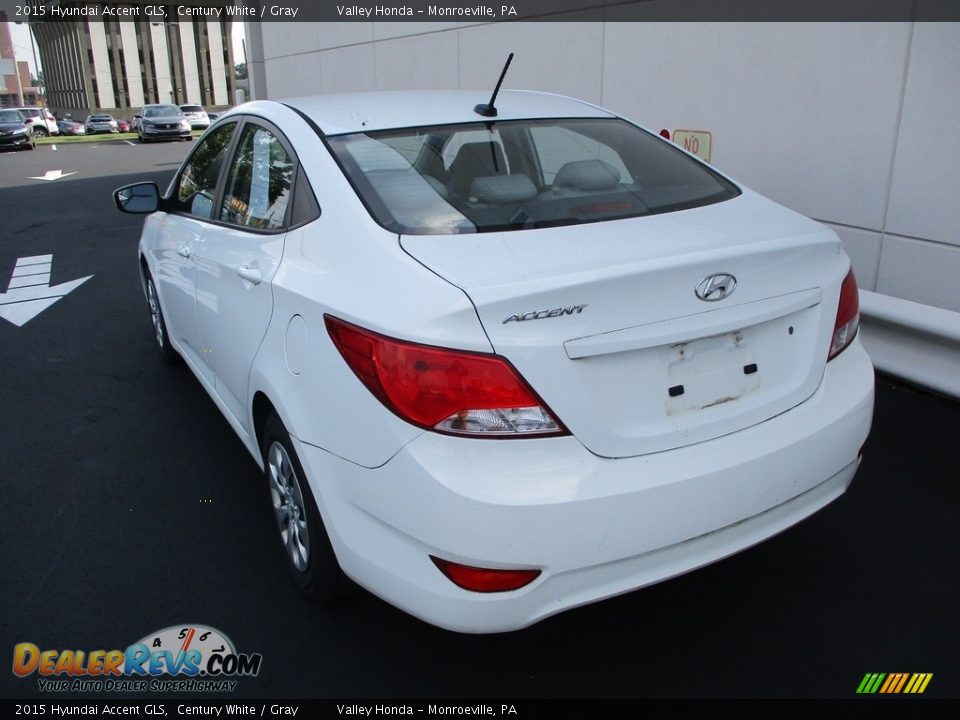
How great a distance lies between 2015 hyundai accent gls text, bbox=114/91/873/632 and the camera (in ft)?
6.61

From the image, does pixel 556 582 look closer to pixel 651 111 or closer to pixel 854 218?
pixel 854 218

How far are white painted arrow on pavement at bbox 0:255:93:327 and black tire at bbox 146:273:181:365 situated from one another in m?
1.87

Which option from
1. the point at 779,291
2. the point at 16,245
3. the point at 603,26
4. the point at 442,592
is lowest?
the point at 16,245

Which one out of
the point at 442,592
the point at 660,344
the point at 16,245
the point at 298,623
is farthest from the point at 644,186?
the point at 16,245

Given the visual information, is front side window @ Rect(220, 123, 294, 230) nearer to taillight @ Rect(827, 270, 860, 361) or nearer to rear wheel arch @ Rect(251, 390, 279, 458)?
rear wheel arch @ Rect(251, 390, 279, 458)

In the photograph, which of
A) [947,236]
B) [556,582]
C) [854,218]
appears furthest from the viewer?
[854,218]

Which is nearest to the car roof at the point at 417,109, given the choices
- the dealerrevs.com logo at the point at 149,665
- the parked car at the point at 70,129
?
the dealerrevs.com logo at the point at 149,665

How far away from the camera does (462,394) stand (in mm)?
2012

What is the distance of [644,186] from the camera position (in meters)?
2.89

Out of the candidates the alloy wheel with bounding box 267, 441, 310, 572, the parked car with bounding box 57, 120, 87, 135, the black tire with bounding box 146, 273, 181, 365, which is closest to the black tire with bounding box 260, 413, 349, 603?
the alloy wheel with bounding box 267, 441, 310, 572

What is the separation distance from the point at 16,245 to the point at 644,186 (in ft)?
32.0

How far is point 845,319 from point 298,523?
188 centimetres

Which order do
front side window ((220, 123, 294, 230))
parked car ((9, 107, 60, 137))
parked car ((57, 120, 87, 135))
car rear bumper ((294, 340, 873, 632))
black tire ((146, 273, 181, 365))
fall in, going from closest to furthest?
1. car rear bumper ((294, 340, 873, 632))
2. front side window ((220, 123, 294, 230))
3. black tire ((146, 273, 181, 365))
4. parked car ((9, 107, 60, 137))
5. parked car ((57, 120, 87, 135))

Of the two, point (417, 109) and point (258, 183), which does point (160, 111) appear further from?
point (417, 109)
